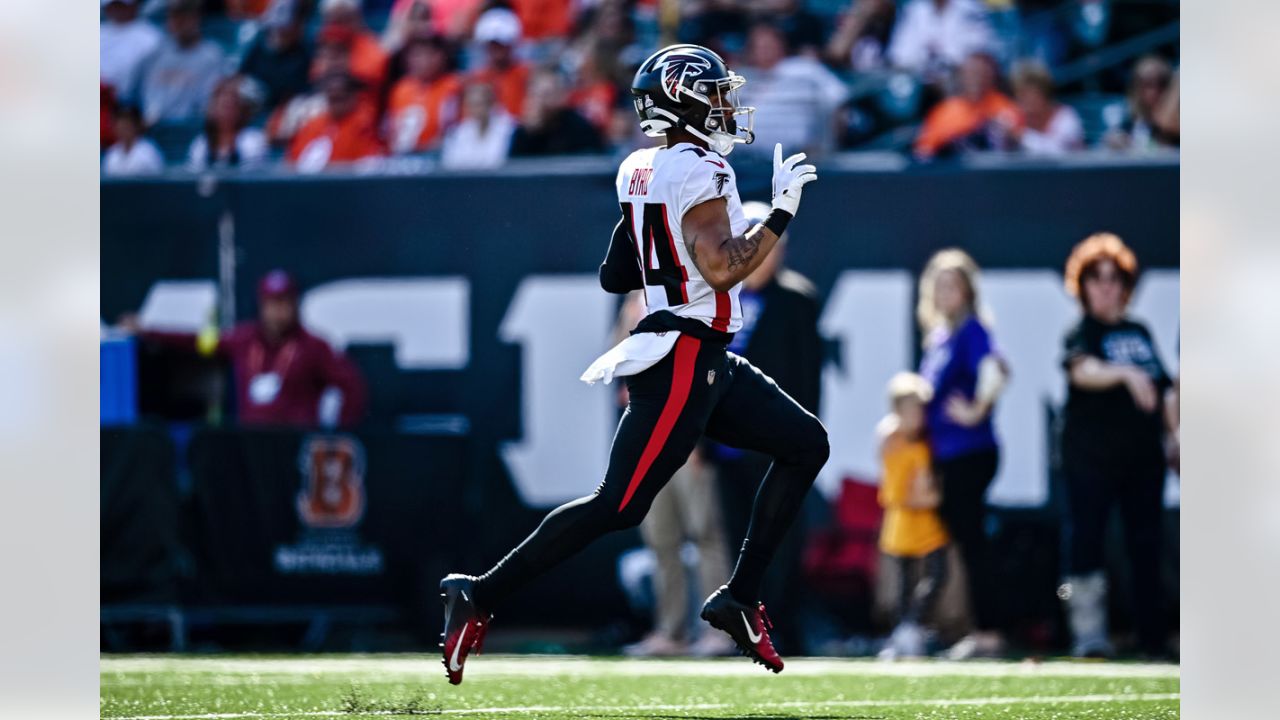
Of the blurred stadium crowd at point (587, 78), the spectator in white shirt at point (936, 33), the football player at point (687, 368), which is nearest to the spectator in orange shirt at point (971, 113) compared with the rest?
the blurred stadium crowd at point (587, 78)

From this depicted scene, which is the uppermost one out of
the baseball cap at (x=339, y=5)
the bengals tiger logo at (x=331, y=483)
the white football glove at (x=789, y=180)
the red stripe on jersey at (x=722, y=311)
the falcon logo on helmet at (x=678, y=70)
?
the baseball cap at (x=339, y=5)

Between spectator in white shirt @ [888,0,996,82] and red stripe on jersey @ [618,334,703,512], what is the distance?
16.8 ft

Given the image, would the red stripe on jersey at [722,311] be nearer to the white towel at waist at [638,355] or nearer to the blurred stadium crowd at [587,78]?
the white towel at waist at [638,355]

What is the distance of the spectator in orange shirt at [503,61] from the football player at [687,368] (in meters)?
4.66

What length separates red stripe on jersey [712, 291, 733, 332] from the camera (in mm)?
5312

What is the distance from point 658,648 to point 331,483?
1670 mm

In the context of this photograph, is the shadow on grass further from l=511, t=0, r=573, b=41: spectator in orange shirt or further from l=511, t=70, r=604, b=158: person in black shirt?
l=511, t=0, r=573, b=41: spectator in orange shirt

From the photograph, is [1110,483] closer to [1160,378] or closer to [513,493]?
[1160,378]

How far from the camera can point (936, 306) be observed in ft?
26.5

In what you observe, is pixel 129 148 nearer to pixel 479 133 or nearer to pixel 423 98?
pixel 423 98

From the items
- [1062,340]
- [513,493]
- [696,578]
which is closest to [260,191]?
[513,493]

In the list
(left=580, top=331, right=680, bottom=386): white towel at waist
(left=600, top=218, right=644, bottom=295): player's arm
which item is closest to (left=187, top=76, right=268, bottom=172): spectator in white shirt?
(left=600, top=218, right=644, bottom=295): player's arm

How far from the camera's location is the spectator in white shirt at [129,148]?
10359 millimetres
